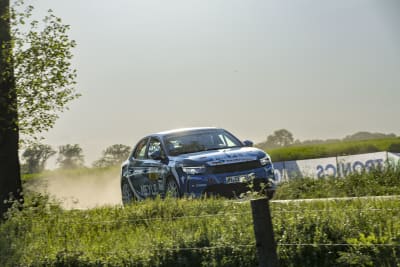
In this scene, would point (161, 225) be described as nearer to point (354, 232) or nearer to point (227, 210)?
point (227, 210)

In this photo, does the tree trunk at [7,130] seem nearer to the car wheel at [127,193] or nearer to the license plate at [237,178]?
the car wheel at [127,193]

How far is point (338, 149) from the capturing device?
1526 inches

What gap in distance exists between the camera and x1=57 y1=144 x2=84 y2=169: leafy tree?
55.1 meters

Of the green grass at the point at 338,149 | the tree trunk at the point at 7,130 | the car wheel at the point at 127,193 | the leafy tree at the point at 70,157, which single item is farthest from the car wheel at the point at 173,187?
the leafy tree at the point at 70,157

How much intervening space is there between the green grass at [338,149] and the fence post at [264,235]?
96.3 feet

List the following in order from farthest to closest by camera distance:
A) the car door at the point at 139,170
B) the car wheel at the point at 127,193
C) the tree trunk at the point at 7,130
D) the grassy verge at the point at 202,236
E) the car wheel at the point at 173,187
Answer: the tree trunk at the point at 7,130
the car wheel at the point at 127,193
the car door at the point at 139,170
the car wheel at the point at 173,187
the grassy verge at the point at 202,236

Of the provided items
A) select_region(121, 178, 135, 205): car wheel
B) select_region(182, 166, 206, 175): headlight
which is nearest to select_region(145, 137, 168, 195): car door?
select_region(182, 166, 206, 175): headlight

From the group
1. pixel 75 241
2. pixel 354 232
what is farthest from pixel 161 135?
pixel 354 232

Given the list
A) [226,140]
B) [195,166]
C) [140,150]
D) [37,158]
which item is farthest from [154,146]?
[37,158]

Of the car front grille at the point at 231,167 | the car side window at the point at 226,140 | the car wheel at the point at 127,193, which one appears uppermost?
the car side window at the point at 226,140

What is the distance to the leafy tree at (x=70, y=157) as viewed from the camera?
55094 mm

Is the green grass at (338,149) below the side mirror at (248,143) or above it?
below

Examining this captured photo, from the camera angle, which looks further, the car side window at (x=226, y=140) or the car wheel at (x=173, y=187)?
the car side window at (x=226, y=140)

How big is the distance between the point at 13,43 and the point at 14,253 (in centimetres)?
968
